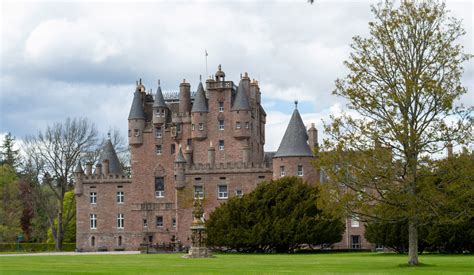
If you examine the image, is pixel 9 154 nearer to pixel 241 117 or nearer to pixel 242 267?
pixel 241 117

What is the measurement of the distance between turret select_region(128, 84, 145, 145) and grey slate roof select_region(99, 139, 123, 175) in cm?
343

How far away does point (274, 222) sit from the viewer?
64250mm

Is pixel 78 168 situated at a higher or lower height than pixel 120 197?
higher

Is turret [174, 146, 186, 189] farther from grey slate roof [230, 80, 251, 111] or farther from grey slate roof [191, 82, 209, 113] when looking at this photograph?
grey slate roof [230, 80, 251, 111]

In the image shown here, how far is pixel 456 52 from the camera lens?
37656mm

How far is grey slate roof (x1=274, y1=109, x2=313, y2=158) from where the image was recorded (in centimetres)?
7669

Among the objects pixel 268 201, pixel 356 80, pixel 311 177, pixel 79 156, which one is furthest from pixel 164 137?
pixel 356 80

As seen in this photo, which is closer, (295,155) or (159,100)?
(295,155)

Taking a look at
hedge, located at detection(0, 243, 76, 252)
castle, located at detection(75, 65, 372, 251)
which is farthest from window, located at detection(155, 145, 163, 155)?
hedge, located at detection(0, 243, 76, 252)

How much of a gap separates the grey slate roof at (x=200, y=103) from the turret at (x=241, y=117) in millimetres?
2672

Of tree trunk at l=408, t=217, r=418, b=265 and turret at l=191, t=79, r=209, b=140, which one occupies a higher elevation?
turret at l=191, t=79, r=209, b=140

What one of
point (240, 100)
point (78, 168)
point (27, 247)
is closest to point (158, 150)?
point (78, 168)

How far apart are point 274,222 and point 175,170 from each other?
1958cm

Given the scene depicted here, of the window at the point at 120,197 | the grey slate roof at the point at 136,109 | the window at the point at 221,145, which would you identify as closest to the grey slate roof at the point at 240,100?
the window at the point at 221,145
